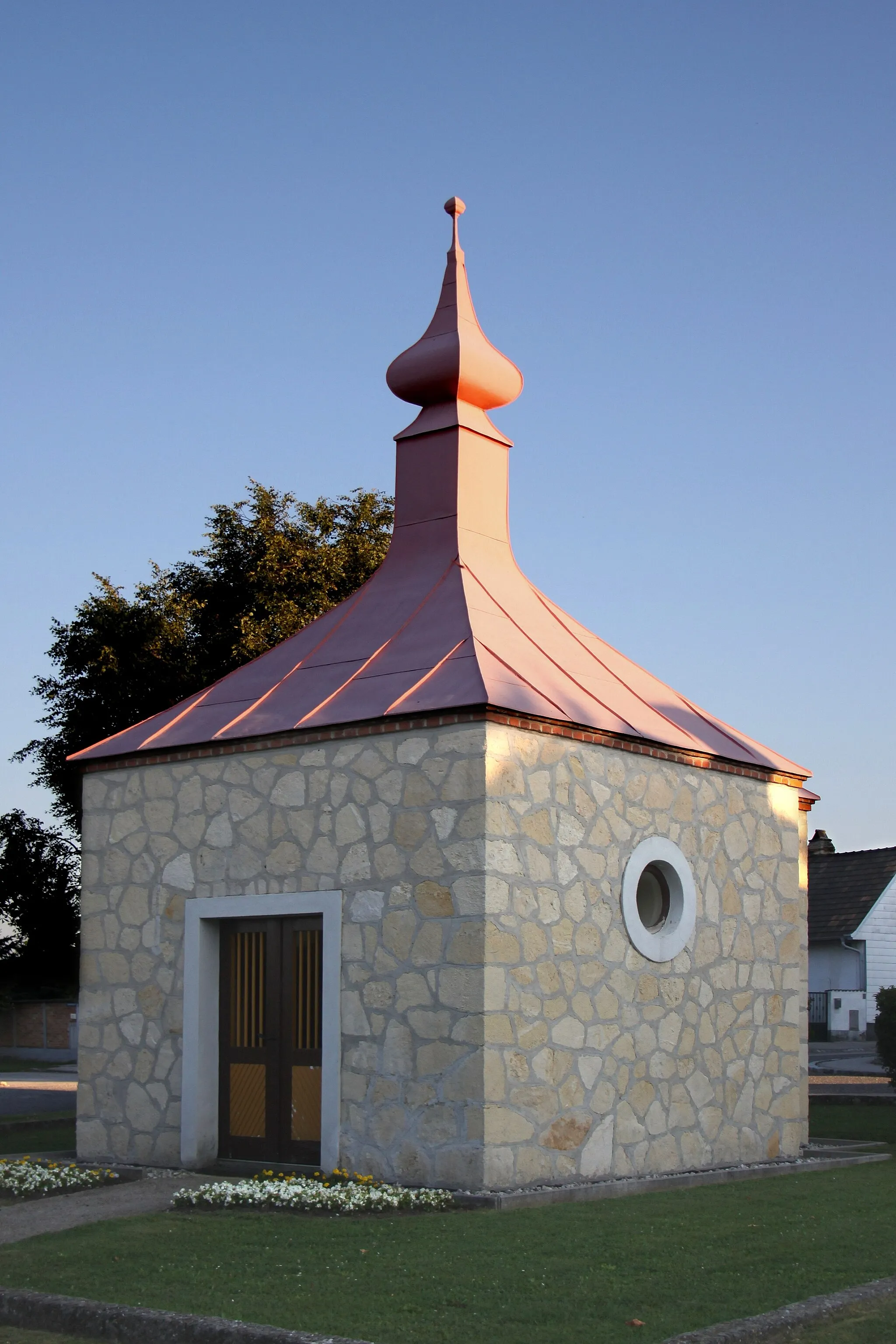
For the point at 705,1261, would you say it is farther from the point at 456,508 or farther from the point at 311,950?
the point at 456,508

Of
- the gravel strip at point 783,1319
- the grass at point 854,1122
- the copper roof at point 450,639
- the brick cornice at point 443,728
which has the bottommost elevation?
the grass at point 854,1122

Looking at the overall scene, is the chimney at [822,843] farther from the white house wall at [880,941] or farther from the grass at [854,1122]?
the grass at [854,1122]

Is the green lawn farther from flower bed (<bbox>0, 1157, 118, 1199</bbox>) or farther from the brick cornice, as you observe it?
the brick cornice

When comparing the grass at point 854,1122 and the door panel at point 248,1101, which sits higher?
the door panel at point 248,1101

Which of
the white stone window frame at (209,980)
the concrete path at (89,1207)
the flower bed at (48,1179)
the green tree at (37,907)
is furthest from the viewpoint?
the green tree at (37,907)

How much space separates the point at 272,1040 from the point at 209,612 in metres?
14.7

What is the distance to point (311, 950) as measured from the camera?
1134 centimetres

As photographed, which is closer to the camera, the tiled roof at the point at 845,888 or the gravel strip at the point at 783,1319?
the gravel strip at the point at 783,1319

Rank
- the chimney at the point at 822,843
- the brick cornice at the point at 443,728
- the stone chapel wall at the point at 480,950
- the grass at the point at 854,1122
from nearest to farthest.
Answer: the stone chapel wall at the point at 480,950, the brick cornice at the point at 443,728, the grass at the point at 854,1122, the chimney at the point at 822,843

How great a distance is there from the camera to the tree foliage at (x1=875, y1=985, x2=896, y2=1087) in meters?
17.3

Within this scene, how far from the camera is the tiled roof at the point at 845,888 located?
1529 inches

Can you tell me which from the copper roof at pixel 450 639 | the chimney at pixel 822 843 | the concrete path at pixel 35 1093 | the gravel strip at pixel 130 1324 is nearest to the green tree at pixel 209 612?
the concrete path at pixel 35 1093

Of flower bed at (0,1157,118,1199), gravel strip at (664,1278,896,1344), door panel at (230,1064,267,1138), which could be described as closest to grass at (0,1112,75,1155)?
flower bed at (0,1157,118,1199)

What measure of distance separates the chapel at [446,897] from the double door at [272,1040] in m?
0.02
